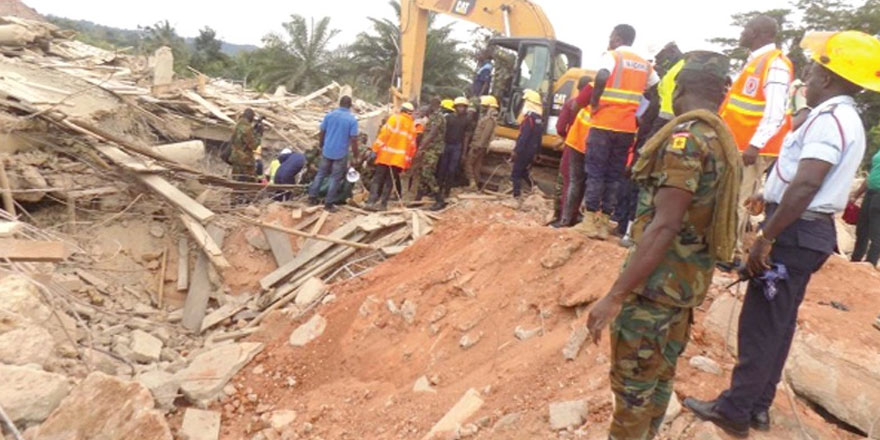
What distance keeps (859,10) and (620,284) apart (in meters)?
22.4

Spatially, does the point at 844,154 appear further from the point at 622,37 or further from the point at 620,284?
the point at 622,37

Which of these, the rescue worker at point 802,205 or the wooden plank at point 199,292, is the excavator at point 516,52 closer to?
the wooden plank at point 199,292

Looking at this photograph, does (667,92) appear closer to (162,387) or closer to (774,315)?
(774,315)

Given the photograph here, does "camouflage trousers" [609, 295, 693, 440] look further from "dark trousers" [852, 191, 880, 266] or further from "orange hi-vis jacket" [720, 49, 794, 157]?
"dark trousers" [852, 191, 880, 266]

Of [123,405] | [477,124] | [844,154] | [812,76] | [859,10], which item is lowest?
[123,405]

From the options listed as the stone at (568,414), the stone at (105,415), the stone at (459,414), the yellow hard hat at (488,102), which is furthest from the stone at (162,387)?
the yellow hard hat at (488,102)

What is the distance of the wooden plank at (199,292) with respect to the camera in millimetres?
7508

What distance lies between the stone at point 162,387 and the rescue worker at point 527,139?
5418 mm

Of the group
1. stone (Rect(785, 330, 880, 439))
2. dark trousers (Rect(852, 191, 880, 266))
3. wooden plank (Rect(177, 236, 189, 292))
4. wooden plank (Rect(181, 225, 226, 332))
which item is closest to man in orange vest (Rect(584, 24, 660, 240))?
stone (Rect(785, 330, 880, 439))

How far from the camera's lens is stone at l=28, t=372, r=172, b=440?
364cm

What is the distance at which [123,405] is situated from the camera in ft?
12.8

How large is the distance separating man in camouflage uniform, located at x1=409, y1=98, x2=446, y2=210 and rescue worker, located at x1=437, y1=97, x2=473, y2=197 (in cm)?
10

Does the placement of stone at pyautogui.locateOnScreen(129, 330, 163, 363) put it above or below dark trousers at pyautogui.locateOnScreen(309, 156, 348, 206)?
below

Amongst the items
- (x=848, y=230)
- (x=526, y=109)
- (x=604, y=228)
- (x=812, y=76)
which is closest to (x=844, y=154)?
(x=812, y=76)
